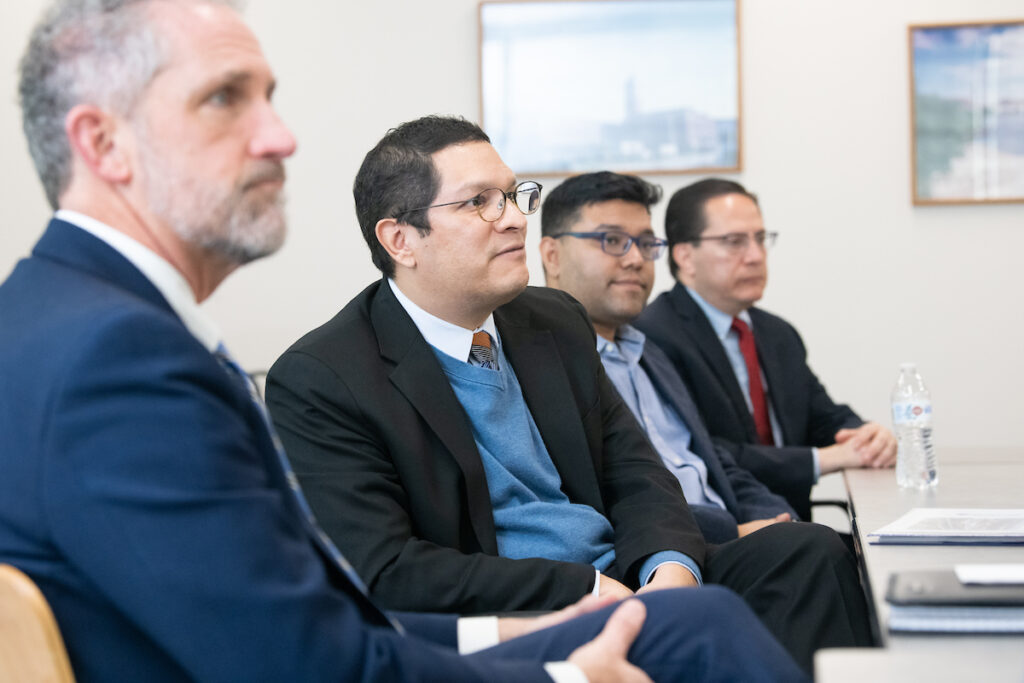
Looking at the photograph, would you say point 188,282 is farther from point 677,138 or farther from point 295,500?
point 677,138

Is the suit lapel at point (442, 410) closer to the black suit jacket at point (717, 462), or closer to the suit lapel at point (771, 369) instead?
the black suit jacket at point (717, 462)

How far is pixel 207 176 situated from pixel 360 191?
3.91 ft

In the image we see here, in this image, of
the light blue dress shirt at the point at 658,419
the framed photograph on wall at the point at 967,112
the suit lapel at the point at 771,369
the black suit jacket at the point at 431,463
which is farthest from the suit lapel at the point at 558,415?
the framed photograph on wall at the point at 967,112

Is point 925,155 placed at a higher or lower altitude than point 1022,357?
higher

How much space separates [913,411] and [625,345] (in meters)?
0.86

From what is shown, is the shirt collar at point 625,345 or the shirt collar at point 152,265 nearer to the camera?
the shirt collar at point 152,265

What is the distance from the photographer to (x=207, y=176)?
123 centimetres

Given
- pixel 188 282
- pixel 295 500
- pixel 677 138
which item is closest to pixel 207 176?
pixel 188 282

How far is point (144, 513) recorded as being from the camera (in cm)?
98

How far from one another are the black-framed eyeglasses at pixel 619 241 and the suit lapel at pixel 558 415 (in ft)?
2.91

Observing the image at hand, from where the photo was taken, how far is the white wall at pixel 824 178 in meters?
4.55

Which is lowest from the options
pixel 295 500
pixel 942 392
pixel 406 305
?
pixel 942 392

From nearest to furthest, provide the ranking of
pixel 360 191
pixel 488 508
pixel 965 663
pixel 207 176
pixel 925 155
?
pixel 965 663 < pixel 207 176 < pixel 488 508 < pixel 360 191 < pixel 925 155

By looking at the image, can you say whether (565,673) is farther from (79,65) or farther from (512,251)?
(512,251)
